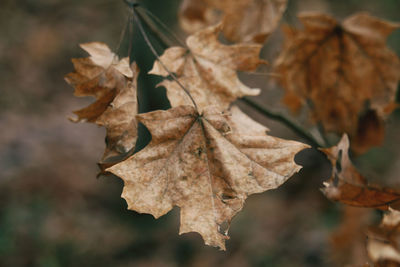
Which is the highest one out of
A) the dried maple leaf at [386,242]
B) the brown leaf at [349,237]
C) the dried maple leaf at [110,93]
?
the dried maple leaf at [110,93]

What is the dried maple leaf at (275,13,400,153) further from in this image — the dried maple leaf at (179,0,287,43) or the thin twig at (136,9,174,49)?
the thin twig at (136,9,174,49)

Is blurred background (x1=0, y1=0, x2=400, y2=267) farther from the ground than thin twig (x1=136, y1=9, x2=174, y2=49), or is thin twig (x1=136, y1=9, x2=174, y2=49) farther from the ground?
thin twig (x1=136, y1=9, x2=174, y2=49)

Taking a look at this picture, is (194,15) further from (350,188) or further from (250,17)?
(350,188)

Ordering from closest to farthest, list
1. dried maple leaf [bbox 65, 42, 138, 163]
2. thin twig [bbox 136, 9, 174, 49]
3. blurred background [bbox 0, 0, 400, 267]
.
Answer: dried maple leaf [bbox 65, 42, 138, 163], thin twig [bbox 136, 9, 174, 49], blurred background [bbox 0, 0, 400, 267]

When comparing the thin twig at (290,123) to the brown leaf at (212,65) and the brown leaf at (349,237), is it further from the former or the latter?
the brown leaf at (349,237)

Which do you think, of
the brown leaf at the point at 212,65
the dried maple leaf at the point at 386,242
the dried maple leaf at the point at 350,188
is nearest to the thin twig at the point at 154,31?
the brown leaf at the point at 212,65

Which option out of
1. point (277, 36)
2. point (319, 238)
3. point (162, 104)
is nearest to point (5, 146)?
point (162, 104)

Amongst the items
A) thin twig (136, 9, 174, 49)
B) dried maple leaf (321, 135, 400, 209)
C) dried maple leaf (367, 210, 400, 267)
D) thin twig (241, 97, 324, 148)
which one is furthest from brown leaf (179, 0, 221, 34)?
dried maple leaf (367, 210, 400, 267)
